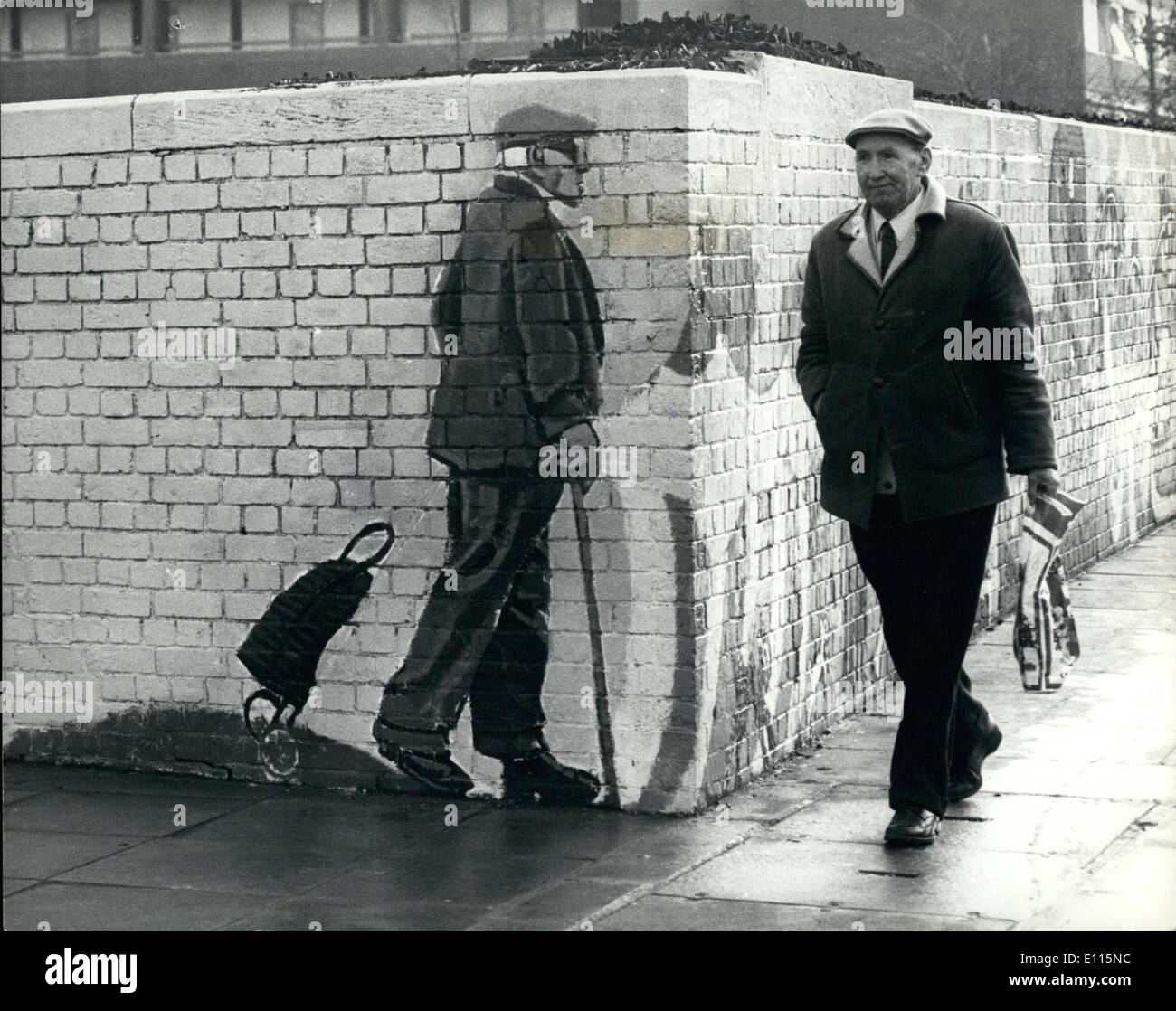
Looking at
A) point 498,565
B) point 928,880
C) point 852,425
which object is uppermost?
point 852,425

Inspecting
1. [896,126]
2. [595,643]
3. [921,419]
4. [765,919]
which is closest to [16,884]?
[595,643]

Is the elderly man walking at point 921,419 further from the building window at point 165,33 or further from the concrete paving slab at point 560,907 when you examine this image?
the building window at point 165,33

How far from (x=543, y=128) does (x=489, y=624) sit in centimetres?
178

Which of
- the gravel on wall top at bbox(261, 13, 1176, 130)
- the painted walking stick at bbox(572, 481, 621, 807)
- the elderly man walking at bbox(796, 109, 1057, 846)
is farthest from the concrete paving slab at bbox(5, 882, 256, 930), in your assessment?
the gravel on wall top at bbox(261, 13, 1176, 130)

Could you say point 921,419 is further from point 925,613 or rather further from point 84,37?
point 84,37

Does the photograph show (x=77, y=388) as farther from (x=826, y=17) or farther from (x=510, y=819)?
(x=826, y=17)

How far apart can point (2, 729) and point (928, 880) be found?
389 centimetres

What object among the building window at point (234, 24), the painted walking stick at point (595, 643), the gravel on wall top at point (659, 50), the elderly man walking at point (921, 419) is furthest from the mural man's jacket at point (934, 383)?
the building window at point (234, 24)

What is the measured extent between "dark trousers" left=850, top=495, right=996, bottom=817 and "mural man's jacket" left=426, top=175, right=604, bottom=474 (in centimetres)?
118

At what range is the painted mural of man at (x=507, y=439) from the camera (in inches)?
277

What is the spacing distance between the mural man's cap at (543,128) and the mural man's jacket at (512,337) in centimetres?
15

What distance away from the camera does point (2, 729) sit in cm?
800

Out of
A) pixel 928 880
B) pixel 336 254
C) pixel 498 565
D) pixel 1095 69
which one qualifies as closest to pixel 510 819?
pixel 498 565
